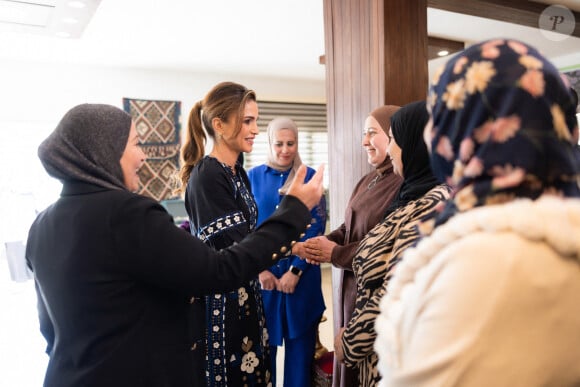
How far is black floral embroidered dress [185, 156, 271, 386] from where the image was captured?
1.37 m

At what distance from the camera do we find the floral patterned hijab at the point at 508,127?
1.83ft

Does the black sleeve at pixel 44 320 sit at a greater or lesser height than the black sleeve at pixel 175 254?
lesser

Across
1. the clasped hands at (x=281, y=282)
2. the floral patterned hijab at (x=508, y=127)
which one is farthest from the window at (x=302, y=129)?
the floral patterned hijab at (x=508, y=127)

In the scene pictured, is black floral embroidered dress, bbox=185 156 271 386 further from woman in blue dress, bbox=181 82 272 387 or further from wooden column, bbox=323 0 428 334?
wooden column, bbox=323 0 428 334

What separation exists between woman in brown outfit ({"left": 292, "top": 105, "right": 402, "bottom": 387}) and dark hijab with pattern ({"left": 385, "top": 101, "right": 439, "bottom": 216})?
1.09 ft

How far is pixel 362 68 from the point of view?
1.90m

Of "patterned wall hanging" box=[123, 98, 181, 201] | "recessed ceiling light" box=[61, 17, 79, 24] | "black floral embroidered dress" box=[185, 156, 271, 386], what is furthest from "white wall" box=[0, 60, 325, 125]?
"black floral embroidered dress" box=[185, 156, 271, 386]

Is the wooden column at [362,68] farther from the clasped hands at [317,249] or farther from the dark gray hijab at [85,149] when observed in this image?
the dark gray hijab at [85,149]

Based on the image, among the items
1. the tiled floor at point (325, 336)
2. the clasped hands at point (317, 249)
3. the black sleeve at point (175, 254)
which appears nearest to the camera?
the black sleeve at point (175, 254)

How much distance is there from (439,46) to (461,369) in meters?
4.35

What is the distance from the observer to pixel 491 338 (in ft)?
1.65

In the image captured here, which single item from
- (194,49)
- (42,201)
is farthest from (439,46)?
(42,201)

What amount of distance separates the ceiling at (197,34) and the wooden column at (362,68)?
1.33 meters

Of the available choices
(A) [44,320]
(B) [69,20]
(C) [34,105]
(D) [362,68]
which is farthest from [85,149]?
(C) [34,105]
